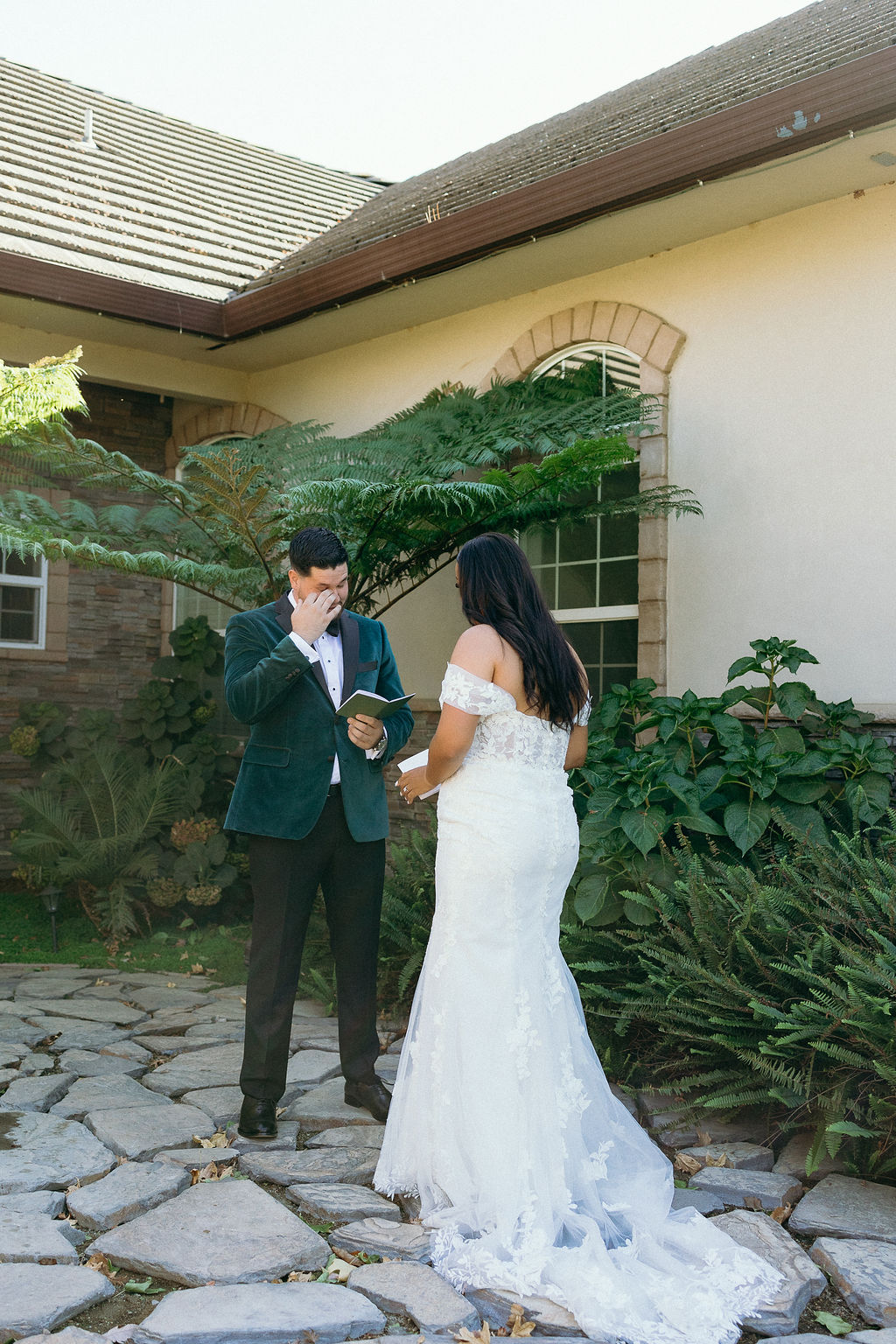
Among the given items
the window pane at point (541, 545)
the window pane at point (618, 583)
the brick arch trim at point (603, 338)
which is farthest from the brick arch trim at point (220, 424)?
the window pane at point (618, 583)

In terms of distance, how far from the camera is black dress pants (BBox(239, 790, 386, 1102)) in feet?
12.5

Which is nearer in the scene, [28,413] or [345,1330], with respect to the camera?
[345,1330]

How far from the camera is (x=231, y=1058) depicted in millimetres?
4816

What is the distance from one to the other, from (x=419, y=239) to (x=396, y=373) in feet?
4.93

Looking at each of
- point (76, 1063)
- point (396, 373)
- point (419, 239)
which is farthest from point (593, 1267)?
point (396, 373)

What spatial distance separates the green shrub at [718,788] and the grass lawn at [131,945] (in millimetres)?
2631

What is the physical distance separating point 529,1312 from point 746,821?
233 centimetres

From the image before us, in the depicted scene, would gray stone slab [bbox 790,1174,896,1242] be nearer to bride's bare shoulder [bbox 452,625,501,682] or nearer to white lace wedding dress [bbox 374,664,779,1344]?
white lace wedding dress [bbox 374,664,779,1344]

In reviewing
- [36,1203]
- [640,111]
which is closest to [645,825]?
[36,1203]

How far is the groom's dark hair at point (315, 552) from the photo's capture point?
3.81m

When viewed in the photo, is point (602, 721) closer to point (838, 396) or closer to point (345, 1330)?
point (838, 396)

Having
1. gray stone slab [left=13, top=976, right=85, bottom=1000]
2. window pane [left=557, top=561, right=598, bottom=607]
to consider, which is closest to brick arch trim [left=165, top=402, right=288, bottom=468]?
window pane [left=557, top=561, right=598, bottom=607]

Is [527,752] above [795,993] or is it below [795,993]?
above

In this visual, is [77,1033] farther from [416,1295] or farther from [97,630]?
[97,630]
